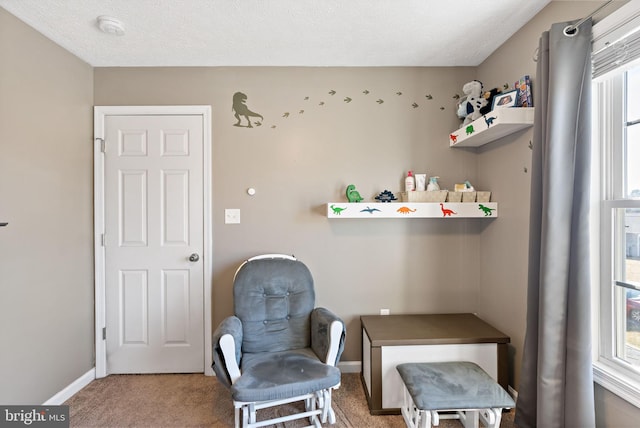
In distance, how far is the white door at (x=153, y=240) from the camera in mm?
2289

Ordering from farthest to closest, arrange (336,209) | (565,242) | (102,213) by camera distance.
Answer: (102,213) < (336,209) < (565,242)

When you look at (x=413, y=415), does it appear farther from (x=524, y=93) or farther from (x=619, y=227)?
(x=524, y=93)

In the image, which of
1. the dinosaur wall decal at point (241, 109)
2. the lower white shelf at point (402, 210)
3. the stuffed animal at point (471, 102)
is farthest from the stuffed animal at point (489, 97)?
the dinosaur wall decal at point (241, 109)

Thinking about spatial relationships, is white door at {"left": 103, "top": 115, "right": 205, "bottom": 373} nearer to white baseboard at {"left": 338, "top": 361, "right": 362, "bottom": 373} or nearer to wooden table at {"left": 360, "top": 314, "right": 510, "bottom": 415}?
white baseboard at {"left": 338, "top": 361, "right": 362, "bottom": 373}

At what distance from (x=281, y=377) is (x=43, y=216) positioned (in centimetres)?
178

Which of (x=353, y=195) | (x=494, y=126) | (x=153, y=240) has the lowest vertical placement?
(x=153, y=240)

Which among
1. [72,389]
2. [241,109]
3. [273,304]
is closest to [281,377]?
[273,304]

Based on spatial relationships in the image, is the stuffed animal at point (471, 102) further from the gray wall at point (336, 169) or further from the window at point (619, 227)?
the window at point (619, 227)

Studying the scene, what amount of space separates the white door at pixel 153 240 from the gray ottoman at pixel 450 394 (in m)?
1.58

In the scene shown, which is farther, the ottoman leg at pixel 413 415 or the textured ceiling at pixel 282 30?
the textured ceiling at pixel 282 30

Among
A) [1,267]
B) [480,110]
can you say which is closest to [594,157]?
[480,110]

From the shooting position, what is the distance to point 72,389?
205 centimetres

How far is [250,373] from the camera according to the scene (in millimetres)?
1612

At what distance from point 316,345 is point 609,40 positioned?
2141mm
